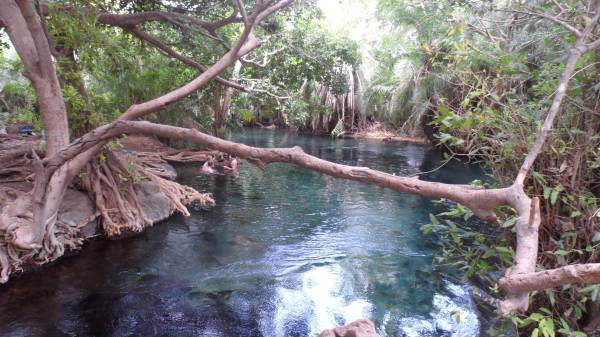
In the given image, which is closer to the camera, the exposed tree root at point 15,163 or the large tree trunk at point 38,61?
the large tree trunk at point 38,61

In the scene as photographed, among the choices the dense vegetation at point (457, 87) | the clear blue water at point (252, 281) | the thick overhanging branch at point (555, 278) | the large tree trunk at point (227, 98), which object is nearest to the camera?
the thick overhanging branch at point (555, 278)

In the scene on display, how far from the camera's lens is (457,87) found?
644 centimetres

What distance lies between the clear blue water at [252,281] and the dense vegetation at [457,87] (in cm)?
91

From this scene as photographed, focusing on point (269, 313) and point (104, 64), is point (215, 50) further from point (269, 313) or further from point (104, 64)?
point (269, 313)

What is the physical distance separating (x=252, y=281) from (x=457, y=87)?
169 inches

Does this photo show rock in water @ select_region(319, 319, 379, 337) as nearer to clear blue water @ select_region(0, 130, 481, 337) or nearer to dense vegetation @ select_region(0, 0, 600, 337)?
dense vegetation @ select_region(0, 0, 600, 337)

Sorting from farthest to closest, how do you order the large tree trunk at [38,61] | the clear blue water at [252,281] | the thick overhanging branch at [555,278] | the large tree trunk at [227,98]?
the large tree trunk at [227,98] → the clear blue water at [252,281] → the large tree trunk at [38,61] → the thick overhanging branch at [555,278]

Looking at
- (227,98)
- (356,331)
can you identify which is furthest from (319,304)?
(227,98)

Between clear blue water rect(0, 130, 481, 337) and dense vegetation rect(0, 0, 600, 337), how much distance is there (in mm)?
912

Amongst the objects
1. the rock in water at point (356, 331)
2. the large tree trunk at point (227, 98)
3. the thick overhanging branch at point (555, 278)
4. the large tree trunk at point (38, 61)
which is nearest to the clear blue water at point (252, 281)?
the rock in water at point (356, 331)

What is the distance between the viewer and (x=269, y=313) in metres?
4.66

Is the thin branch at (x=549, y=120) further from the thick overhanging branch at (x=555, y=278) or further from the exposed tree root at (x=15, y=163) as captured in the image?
the exposed tree root at (x=15, y=163)

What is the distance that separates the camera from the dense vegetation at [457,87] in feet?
9.81

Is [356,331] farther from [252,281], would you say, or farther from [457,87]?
[457,87]
